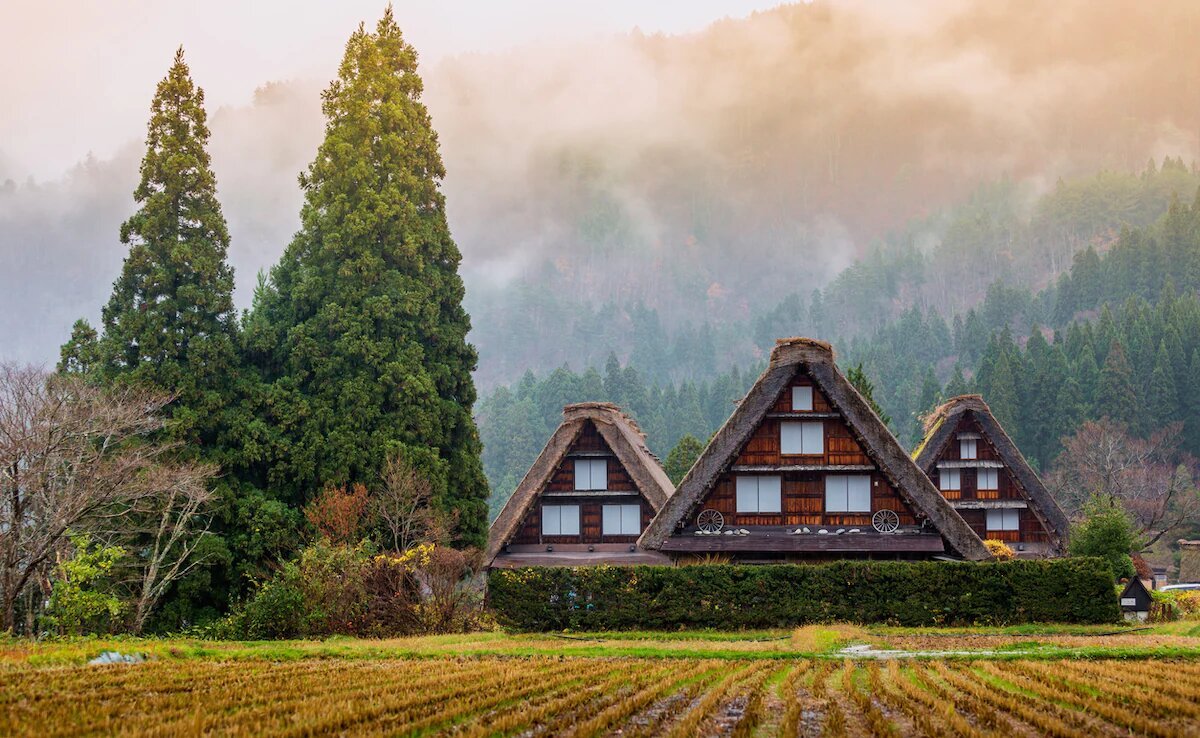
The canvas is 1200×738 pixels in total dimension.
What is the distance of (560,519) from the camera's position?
42.4m

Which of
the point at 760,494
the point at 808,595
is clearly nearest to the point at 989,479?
the point at 760,494

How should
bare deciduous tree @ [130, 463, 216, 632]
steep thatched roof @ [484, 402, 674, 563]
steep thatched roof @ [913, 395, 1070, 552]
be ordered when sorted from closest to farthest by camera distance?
bare deciduous tree @ [130, 463, 216, 632]
steep thatched roof @ [484, 402, 674, 563]
steep thatched roof @ [913, 395, 1070, 552]

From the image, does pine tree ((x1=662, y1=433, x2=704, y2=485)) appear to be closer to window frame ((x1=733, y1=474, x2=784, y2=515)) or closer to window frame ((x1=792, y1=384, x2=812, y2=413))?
window frame ((x1=733, y1=474, x2=784, y2=515))

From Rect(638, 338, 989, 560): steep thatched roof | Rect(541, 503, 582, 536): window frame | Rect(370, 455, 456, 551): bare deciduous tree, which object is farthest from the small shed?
Rect(370, 455, 456, 551): bare deciduous tree

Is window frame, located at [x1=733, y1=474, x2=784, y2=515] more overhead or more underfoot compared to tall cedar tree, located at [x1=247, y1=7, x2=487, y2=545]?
more underfoot

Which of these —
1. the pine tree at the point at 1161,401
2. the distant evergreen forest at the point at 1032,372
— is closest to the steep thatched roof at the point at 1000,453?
the distant evergreen forest at the point at 1032,372

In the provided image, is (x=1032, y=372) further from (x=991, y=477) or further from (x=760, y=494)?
(x=760, y=494)

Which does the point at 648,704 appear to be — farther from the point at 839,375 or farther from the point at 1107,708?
the point at 839,375

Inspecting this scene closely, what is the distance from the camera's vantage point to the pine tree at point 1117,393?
283ft

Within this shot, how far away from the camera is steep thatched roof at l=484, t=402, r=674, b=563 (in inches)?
1617

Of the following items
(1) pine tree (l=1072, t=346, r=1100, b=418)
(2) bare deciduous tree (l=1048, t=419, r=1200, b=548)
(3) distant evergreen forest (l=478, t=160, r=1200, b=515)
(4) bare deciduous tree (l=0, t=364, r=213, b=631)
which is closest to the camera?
(4) bare deciduous tree (l=0, t=364, r=213, b=631)

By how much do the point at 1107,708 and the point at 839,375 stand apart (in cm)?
1994

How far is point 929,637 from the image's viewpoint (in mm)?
26156

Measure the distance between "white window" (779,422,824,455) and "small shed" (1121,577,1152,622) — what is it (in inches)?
446
